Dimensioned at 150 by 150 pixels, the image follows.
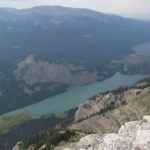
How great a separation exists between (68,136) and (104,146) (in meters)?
85.4

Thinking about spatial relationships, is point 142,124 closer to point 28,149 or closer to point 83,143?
point 83,143

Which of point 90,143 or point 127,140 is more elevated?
point 127,140

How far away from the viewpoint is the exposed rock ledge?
146 ft

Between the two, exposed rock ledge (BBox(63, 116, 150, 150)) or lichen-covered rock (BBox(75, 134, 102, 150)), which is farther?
lichen-covered rock (BBox(75, 134, 102, 150))

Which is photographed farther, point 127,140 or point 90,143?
point 90,143

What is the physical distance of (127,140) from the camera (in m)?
46.2

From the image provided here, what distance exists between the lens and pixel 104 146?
46.8m

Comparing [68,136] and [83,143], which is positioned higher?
[83,143]

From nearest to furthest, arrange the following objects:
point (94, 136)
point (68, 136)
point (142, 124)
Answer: point (142, 124)
point (94, 136)
point (68, 136)

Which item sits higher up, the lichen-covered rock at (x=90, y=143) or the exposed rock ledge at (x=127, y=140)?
the exposed rock ledge at (x=127, y=140)

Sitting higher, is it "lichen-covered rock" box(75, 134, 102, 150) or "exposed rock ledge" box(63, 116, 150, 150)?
"exposed rock ledge" box(63, 116, 150, 150)

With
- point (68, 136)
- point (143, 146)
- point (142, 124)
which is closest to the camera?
point (143, 146)

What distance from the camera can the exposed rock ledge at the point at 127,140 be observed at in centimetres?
4437

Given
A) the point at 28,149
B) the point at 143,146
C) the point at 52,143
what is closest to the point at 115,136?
the point at 143,146
